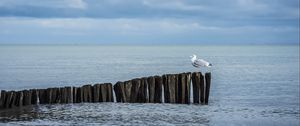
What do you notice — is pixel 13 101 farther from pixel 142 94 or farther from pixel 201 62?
pixel 201 62

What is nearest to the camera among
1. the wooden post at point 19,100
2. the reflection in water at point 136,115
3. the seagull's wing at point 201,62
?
the reflection in water at point 136,115

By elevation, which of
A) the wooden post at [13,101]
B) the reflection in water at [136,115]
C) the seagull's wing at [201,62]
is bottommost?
the reflection in water at [136,115]

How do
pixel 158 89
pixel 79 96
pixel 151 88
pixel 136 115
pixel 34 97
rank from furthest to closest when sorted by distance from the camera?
1. pixel 158 89
2. pixel 151 88
3. pixel 79 96
4. pixel 34 97
5. pixel 136 115

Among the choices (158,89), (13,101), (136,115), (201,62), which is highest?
(201,62)

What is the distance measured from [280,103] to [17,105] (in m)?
14.0

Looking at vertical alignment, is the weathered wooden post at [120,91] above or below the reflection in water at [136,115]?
above

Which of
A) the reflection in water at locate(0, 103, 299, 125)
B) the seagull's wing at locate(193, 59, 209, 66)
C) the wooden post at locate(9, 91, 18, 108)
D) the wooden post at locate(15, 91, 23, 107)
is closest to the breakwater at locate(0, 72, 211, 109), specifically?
the reflection in water at locate(0, 103, 299, 125)

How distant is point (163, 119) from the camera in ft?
72.8

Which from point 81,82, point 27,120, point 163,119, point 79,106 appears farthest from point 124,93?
point 81,82

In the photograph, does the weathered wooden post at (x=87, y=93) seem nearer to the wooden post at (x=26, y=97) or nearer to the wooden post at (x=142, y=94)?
the wooden post at (x=142, y=94)

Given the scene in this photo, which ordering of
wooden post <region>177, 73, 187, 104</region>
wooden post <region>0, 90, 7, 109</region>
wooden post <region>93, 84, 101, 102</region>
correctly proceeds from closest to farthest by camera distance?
wooden post <region>0, 90, 7, 109</region>, wooden post <region>93, 84, 101, 102</region>, wooden post <region>177, 73, 187, 104</region>

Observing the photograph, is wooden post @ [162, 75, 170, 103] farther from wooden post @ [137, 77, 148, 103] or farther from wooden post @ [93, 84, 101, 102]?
wooden post @ [93, 84, 101, 102]

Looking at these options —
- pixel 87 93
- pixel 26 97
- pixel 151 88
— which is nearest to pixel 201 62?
pixel 151 88

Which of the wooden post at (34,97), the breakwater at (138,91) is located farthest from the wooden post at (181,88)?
the wooden post at (34,97)
